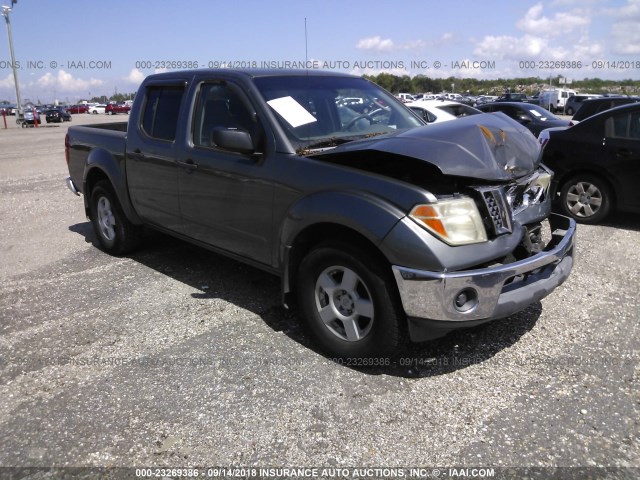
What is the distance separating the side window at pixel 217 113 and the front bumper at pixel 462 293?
1740 millimetres

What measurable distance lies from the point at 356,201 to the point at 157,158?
238cm

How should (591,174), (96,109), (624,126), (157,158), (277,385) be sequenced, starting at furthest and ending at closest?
(96,109), (591,174), (624,126), (157,158), (277,385)

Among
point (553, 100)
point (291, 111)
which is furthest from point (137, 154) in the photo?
point (553, 100)

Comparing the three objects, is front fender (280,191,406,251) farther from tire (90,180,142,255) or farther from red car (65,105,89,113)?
red car (65,105,89,113)

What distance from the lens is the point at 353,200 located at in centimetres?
323

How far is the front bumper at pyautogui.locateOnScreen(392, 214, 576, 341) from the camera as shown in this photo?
2951mm

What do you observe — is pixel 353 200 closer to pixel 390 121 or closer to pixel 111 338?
pixel 390 121

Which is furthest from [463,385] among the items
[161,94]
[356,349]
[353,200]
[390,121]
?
[161,94]

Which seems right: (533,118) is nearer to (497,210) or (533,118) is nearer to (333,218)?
(497,210)

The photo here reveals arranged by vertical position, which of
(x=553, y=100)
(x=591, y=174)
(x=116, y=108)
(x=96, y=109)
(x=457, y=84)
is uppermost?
(x=457, y=84)

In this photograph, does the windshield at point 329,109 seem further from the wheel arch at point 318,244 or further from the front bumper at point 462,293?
the front bumper at point 462,293

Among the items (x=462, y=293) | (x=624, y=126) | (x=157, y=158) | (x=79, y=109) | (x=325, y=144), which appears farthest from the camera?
(x=79, y=109)

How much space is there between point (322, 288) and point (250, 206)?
88 centimetres

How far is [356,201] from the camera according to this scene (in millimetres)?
3213
